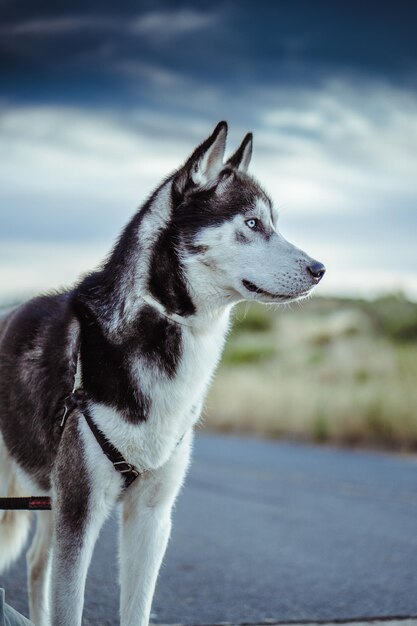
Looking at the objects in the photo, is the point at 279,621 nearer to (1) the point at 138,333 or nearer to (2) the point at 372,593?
(2) the point at 372,593

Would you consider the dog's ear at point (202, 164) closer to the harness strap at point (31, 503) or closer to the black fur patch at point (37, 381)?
the black fur patch at point (37, 381)

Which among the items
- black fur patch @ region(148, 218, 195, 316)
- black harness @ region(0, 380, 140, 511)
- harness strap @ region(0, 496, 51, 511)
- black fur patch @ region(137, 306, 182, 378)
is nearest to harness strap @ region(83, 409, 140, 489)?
black harness @ region(0, 380, 140, 511)

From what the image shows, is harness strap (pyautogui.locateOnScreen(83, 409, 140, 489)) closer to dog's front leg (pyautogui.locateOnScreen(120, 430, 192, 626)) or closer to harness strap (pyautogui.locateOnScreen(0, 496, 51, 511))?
dog's front leg (pyautogui.locateOnScreen(120, 430, 192, 626))

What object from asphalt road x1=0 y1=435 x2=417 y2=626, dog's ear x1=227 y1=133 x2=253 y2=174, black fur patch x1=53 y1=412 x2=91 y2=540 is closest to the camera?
black fur patch x1=53 y1=412 x2=91 y2=540

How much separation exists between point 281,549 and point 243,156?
3.73 meters

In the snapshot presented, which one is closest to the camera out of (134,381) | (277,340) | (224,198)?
(134,381)

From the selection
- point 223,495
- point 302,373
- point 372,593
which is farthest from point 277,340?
point 372,593

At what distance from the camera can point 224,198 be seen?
406cm

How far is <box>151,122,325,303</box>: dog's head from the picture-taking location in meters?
3.92

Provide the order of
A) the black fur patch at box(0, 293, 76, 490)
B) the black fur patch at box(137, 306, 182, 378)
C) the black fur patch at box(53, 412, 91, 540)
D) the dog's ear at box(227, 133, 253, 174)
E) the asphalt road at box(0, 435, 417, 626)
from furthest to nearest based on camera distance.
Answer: the asphalt road at box(0, 435, 417, 626), the dog's ear at box(227, 133, 253, 174), the black fur patch at box(0, 293, 76, 490), the black fur patch at box(137, 306, 182, 378), the black fur patch at box(53, 412, 91, 540)

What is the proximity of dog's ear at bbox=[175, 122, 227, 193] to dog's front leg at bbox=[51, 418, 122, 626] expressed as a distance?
3.61ft

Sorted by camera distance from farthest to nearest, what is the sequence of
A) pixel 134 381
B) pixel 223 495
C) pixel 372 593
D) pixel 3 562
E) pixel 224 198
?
1. pixel 223 495
2. pixel 372 593
3. pixel 3 562
4. pixel 224 198
5. pixel 134 381

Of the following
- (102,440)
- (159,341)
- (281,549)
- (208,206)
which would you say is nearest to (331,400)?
(281,549)

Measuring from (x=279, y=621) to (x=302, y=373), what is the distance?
15.7 meters
